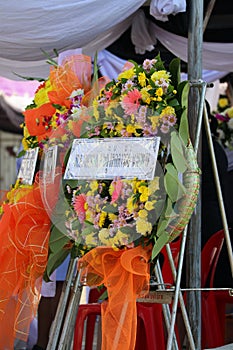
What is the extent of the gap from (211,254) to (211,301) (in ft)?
0.91

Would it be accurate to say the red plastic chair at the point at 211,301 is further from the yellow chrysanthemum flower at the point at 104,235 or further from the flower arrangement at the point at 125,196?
the yellow chrysanthemum flower at the point at 104,235

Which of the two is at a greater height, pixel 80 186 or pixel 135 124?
pixel 135 124

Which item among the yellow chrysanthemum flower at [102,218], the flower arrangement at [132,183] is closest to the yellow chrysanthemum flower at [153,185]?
the flower arrangement at [132,183]

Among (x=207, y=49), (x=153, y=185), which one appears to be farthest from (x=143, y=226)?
(x=207, y=49)

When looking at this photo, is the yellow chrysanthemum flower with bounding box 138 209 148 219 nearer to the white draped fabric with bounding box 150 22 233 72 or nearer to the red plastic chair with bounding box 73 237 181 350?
the red plastic chair with bounding box 73 237 181 350

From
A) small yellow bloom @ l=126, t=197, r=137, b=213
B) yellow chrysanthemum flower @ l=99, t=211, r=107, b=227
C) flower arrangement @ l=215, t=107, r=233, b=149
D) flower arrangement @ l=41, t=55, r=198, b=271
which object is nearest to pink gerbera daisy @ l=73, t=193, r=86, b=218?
flower arrangement @ l=41, t=55, r=198, b=271

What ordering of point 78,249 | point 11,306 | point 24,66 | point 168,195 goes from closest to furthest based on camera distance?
point 168,195, point 78,249, point 11,306, point 24,66

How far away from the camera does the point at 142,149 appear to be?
2977 millimetres

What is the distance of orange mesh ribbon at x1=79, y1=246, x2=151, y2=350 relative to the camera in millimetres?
2865

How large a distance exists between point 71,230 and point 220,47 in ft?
8.68

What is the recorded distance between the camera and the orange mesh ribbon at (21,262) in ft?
10.7

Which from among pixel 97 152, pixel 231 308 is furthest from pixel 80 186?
pixel 231 308

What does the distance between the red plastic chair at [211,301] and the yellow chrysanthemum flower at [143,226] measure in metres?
1.65

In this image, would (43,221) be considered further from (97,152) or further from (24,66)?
(24,66)
